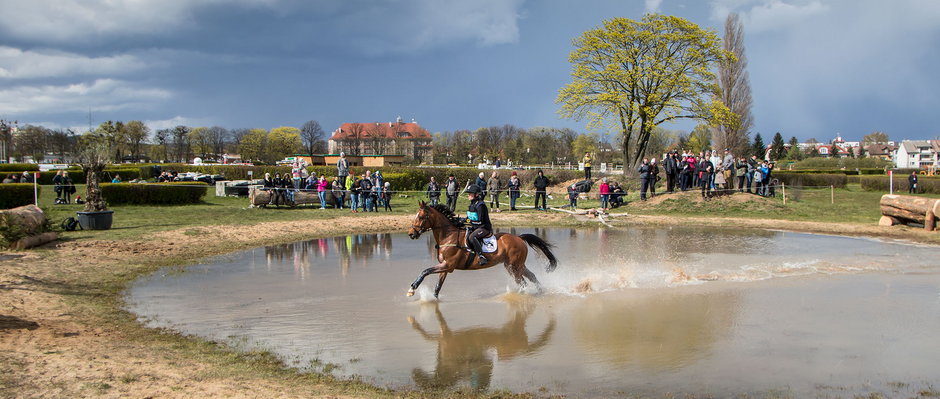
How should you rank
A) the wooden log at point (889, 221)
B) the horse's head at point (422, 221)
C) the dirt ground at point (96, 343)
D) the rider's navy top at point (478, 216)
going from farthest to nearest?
the wooden log at point (889, 221) → the rider's navy top at point (478, 216) → the horse's head at point (422, 221) → the dirt ground at point (96, 343)

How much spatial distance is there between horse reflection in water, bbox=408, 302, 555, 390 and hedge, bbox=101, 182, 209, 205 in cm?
2089

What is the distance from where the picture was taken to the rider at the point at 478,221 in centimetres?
1119

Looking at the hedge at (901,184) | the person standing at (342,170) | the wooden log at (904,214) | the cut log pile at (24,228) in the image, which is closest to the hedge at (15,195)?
the cut log pile at (24,228)

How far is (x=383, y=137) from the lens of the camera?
130 metres

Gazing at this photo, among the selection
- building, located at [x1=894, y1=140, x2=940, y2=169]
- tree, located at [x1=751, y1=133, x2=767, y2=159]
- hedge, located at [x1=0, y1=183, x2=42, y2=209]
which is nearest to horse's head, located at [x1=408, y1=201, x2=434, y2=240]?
hedge, located at [x1=0, y1=183, x2=42, y2=209]

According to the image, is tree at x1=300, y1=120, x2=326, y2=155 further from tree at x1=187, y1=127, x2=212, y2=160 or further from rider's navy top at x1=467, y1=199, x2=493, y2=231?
rider's navy top at x1=467, y1=199, x2=493, y2=231

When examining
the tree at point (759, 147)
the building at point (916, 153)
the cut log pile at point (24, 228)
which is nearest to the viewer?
the cut log pile at point (24, 228)

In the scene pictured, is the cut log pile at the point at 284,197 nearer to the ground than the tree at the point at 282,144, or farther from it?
nearer to the ground

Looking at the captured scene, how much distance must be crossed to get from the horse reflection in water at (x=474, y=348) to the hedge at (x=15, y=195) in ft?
76.2

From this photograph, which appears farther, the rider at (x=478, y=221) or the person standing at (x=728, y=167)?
the person standing at (x=728, y=167)

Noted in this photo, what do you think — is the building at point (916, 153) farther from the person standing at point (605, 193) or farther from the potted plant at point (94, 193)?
the potted plant at point (94, 193)

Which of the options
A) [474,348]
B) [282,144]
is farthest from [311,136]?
[474,348]

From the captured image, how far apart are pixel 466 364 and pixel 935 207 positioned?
20228mm

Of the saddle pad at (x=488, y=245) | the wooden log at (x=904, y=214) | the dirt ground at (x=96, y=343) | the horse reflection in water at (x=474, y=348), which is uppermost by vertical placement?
the saddle pad at (x=488, y=245)
